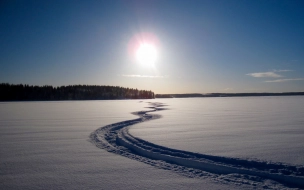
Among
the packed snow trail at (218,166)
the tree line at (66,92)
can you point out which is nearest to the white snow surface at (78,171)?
the packed snow trail at (218,166)

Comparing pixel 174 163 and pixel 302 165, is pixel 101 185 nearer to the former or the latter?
pixel 174 163

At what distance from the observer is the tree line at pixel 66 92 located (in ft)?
269

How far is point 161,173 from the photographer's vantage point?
4207mm

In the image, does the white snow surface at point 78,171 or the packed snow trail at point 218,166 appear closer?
the white snow surface at point 78,171

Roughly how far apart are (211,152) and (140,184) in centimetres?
245

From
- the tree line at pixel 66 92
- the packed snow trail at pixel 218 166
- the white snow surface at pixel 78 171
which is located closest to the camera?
the white snow surface at pixel 78 171

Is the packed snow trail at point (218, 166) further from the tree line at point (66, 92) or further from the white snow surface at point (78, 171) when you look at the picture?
the tree line at point (66, 92)

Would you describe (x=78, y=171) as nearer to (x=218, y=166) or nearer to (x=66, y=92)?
(x=218, y=166)

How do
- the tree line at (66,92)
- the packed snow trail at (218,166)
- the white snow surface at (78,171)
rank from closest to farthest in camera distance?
the white snow surface at (78,171)
the packed snow trail at (218,166)
the tree line at (66,92)

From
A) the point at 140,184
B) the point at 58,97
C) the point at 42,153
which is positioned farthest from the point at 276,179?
the point at 58,97

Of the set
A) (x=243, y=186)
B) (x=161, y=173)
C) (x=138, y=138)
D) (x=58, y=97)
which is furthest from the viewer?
(x=58, y=97)

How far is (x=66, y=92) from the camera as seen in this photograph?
93938 mm

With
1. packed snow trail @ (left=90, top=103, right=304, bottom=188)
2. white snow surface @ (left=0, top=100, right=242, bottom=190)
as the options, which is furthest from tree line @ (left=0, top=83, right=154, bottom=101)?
packed snow trail @ (left=90, top=103, right=304, bottom=188)

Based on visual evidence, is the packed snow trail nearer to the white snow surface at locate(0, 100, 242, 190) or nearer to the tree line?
the white snow surface at locate(0, 100, 242, 190)
